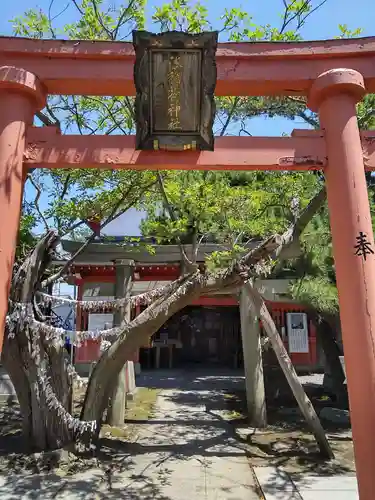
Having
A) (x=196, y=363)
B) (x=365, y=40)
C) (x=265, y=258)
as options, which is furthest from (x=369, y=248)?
(x=196, y=363)

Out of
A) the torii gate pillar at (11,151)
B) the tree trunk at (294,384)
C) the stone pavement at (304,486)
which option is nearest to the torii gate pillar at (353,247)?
the stone pavement at (304,486)

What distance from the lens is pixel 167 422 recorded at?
360 inches

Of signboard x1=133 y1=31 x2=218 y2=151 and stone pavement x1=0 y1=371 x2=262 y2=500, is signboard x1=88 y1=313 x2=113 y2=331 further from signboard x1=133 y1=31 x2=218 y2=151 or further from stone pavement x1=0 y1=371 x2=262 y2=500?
signboard x1=133 y1=31 x2=218 y2=151

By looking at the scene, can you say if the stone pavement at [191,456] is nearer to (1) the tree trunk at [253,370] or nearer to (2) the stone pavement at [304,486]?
(2) the stone pavement at [304,486]

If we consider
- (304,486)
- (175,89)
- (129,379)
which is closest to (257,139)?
(175,89)

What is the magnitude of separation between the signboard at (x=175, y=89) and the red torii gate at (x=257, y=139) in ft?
0.51

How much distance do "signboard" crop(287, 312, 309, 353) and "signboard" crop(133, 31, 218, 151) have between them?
12.2 meters

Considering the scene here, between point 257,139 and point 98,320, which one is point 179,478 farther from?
point 98,320

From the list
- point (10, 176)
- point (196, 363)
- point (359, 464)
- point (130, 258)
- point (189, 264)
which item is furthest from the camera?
point (196, 363)

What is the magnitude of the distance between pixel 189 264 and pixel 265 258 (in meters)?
1.09

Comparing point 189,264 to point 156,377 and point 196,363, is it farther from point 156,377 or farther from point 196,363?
point 196,363

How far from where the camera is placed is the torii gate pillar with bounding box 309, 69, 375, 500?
11.2ft

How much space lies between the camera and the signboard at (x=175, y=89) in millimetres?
3838

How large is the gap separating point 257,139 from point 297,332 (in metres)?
12.1
